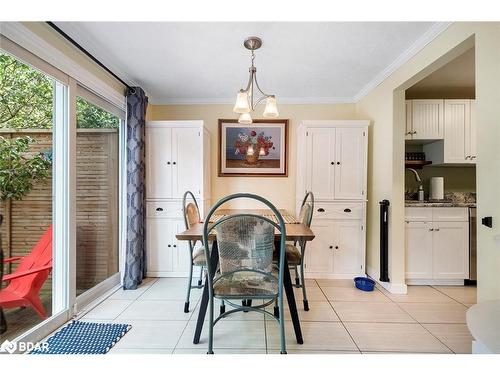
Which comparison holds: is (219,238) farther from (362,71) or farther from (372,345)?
(362,71)

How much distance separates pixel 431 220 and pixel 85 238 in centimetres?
360

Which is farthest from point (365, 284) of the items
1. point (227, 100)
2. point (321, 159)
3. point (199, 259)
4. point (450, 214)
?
point (227, 100)

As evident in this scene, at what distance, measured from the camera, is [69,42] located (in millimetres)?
1885

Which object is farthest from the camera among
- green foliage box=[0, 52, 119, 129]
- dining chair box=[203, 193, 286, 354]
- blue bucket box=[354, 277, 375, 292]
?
blue bucket box=[354, 277, 375, 292]

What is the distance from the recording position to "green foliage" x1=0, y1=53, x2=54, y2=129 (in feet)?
5.08

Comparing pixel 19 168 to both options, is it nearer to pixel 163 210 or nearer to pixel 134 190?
pixel 134 190

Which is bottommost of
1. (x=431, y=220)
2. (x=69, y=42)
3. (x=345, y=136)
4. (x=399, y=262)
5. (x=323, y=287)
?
(x=323, y=287)

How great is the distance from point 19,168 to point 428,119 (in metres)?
3.96

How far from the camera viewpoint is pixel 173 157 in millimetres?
2848

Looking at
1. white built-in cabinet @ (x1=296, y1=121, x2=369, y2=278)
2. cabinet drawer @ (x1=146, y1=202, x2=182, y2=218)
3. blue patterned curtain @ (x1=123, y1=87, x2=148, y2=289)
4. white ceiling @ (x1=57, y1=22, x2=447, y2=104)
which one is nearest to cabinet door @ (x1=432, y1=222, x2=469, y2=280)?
white built-in cabinet @ (x1=296, y1=121, x2=369, y2=278)

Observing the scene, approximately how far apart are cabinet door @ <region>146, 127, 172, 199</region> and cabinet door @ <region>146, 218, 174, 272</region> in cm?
33

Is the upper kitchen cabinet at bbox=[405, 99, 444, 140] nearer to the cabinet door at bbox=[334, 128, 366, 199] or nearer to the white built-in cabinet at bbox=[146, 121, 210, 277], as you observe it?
the cabinet door at bbox=[334, 128, 366, 199]
